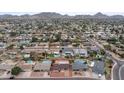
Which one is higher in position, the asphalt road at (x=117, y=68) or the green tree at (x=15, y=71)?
the green tree at (x=15, y=71)

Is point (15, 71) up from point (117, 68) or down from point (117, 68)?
up

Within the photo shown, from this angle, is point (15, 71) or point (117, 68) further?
point (117, 68)

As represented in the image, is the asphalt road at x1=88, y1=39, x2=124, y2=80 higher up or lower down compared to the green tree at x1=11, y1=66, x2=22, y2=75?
lower down
